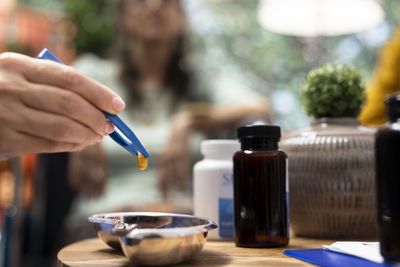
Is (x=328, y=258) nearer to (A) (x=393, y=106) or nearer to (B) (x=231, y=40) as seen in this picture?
(A) (x=393, y=106)

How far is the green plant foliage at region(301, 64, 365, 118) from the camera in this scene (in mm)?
723

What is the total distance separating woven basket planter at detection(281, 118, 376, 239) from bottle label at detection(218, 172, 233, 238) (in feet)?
0.35

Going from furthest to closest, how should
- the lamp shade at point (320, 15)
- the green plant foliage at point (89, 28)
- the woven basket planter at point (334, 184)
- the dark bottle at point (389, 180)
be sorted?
the green plant foliage at point (89, 28) → the lamp shade at point (320, 15) → the woven basket planter at point (334, 184) → the dark bottle at point (389, 180)

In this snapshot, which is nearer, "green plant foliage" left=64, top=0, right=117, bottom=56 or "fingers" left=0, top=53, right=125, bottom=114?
"fingers" left=0, top=53, right=125, bottom=114

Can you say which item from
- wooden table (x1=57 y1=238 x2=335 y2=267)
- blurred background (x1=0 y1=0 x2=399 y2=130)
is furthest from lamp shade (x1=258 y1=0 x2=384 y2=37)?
wooden table (x1=57 y1=238 x2=335 y2=267)

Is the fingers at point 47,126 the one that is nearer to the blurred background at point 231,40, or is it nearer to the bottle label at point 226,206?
the bottle label at point 226,206


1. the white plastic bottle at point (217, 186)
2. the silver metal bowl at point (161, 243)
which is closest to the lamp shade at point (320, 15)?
the white plastic bottle at point (217, 186)

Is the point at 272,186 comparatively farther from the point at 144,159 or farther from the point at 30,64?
the point at 30,64

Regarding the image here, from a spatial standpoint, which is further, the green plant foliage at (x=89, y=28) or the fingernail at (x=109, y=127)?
the green plant foliage at (x=89, y=28)

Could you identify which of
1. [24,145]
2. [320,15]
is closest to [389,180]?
[24,145]

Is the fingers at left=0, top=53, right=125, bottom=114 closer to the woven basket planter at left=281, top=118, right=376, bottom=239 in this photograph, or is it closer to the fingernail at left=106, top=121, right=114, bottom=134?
the fingernail at left=106, top=121, right=114, bottom=134

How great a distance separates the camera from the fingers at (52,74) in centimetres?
49

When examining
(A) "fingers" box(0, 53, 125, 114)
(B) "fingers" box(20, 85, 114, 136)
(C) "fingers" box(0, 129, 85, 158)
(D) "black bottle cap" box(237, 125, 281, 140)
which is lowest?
(C) "fingers" box(0, 129, 85, 158)

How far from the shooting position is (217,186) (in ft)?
2.25
